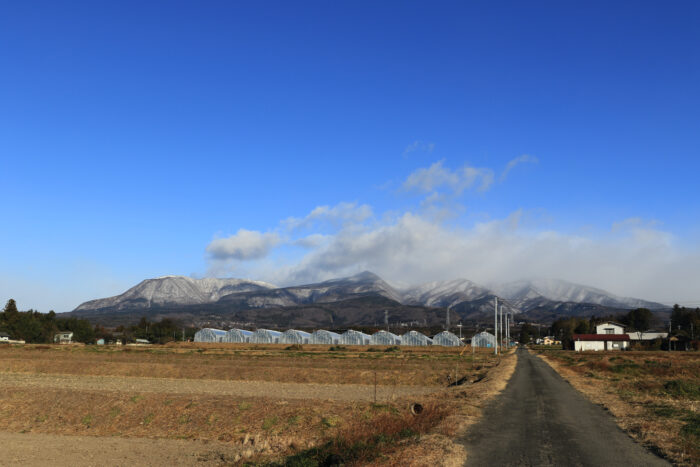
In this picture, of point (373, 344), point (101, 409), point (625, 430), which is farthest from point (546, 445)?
point (373, 344)

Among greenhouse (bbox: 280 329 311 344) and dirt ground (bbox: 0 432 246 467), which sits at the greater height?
dirt ground (bbox: 0 432 246 467)

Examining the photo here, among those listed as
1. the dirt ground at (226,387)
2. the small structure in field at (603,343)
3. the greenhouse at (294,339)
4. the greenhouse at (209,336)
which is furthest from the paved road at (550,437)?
the greenhouse at (209,336)

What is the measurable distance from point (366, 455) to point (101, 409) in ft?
80.7

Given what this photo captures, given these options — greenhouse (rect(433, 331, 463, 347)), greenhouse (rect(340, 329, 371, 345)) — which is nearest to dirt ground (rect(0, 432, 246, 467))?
greenhouse (rect(433, 331, 463, 347))

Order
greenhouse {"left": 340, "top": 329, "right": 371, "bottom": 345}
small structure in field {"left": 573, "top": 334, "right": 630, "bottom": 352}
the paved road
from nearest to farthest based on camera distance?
the paved road → small structure in field {"left": 573, "top": 334, "right": 630, "bottom": 352} → greenhouse {"left": 340, "top": 329, "right": 371, "bottom": 345}

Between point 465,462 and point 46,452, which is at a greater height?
point 465,462

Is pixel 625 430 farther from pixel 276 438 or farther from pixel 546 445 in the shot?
pixel 276 438

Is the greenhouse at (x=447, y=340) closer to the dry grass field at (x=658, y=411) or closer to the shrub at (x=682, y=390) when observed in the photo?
the dry grass field at (x=658, y=411)

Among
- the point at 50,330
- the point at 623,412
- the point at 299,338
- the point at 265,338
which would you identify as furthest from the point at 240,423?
the point at 50,330

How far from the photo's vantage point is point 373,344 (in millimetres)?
172125

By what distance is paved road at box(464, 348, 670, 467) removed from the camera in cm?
1689

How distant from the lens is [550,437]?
20609 mm

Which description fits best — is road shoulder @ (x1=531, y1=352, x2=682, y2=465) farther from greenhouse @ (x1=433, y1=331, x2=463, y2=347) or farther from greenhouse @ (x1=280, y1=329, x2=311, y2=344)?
greenhouse @ (x1=280, y1=329, x2=311, y2=344)

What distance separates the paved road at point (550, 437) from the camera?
55.4 feet
